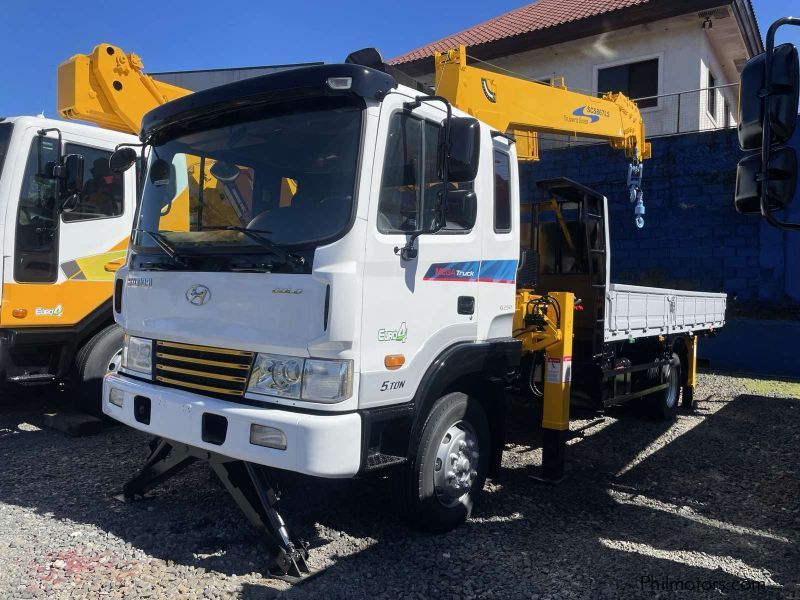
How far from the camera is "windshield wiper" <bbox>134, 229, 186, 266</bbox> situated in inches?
137

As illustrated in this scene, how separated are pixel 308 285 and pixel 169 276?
100 centimetres

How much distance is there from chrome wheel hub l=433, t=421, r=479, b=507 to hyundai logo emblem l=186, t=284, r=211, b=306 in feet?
5.11

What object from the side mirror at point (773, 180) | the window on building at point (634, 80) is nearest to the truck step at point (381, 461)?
the side mirror at point (773, 180)

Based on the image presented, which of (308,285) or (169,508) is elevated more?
(308,285)

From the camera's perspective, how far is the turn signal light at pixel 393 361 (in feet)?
10.5

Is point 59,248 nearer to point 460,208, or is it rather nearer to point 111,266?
point 111,266

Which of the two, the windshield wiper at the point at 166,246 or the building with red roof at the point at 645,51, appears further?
the building with red roof at the point at 645,51

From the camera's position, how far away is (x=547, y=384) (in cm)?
477

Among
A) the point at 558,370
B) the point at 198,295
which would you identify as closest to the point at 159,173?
the point at 198,295

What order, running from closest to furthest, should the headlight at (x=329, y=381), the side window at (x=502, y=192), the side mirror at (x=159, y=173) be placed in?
the headlight at (x=329, y=381)
the side mirror at (x=159, y=173)
the side window at (x=502, y=192)

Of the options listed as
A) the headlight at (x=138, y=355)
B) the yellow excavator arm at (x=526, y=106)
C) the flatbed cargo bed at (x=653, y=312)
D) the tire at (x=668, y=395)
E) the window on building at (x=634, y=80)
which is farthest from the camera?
the window on building at (x=634, y=80)

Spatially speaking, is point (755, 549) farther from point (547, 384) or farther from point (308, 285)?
point (308, 285)

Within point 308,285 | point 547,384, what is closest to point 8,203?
point 308,285

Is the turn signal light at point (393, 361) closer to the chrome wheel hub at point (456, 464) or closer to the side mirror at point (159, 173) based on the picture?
the chrome wheel hub at point (456, 464)
